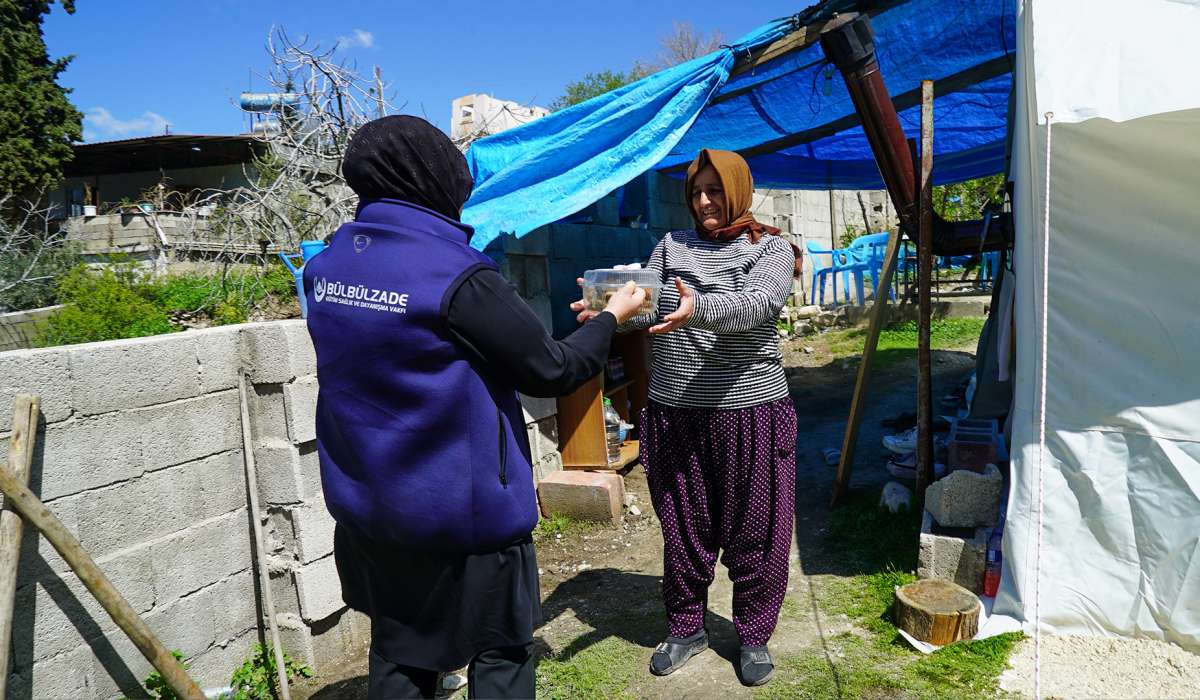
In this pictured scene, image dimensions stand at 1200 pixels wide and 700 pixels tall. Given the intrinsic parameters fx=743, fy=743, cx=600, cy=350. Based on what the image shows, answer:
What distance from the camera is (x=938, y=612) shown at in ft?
9.27

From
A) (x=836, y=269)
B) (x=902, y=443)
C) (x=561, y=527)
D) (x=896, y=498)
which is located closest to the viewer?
(x=896, y=498)

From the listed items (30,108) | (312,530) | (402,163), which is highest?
(30,108)

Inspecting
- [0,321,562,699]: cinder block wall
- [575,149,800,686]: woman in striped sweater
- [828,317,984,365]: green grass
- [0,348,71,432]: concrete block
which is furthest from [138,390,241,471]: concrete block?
[828,317,984,365]: green grass

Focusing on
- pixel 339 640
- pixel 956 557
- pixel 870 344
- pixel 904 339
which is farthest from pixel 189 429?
pixel 904 339

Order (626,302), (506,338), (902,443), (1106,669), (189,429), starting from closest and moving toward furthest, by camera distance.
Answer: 1. (506,338)
2. (626,302)
3. (1106,669)
4. (189,429)
5. (902,443)

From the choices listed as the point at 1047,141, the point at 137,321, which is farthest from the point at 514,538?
the point at 137,321

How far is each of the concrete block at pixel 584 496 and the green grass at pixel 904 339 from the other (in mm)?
5096

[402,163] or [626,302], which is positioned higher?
[402,163]

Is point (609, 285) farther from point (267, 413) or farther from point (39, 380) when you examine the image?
point (39, 380)

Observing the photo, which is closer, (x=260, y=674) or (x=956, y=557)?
(x=260, y=674)

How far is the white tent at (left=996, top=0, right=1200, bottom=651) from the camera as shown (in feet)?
8.21

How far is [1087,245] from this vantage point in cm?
272

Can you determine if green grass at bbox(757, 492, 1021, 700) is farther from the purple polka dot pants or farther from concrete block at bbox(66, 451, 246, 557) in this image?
concrete block at bbox(66, 451, 246, 557)

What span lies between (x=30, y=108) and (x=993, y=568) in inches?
629
